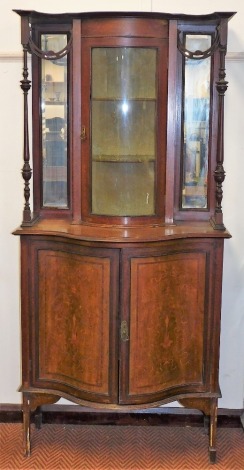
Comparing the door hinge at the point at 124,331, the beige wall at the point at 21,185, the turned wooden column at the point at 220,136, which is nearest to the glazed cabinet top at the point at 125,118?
the turned wooden column at the point at 220,136

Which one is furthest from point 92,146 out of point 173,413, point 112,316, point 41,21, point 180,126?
point 173,413

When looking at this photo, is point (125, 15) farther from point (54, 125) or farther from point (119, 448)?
point (119, 448)

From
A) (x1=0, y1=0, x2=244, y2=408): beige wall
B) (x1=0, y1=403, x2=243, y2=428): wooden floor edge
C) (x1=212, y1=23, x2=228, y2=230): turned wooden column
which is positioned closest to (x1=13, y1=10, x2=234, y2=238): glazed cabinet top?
(x1=212, y1=23, x2=228, y2=230): turned wooden column

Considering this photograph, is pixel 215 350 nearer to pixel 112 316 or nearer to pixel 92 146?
pixel 112 316

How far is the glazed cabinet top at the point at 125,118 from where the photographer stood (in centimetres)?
249

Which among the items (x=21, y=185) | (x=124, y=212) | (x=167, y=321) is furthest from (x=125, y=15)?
(x=167, y=321)

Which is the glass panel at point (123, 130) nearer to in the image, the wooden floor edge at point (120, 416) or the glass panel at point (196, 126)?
the glass panel at point (196, 126)

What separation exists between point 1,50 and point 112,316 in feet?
4.43

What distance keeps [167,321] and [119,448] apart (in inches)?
28.5

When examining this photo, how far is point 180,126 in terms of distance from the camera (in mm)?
2641

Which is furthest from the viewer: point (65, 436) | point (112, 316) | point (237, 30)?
point (65, 436)

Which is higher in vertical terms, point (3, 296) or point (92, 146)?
point (92, 146)

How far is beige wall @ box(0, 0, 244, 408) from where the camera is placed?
2723mm

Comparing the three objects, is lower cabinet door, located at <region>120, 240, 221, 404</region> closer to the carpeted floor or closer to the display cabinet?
the display cabinet
